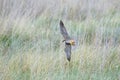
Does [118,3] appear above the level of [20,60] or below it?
above

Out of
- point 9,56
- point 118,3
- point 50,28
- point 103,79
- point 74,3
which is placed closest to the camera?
point 103,79

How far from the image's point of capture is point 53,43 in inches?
171

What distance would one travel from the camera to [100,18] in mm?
5805

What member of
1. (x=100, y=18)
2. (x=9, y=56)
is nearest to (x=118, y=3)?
(x=100, y=18)

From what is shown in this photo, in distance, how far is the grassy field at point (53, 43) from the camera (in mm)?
3488

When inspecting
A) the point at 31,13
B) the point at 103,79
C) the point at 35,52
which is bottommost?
the point at 103,79

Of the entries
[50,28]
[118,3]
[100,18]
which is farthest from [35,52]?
[118,3]

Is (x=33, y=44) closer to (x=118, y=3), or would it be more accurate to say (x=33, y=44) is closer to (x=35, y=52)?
(x=35, y=52)

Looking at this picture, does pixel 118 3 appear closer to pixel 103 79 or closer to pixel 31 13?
pixel 31 13

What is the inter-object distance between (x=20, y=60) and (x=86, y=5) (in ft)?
10.8

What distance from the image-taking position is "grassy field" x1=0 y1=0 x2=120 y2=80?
3488 mm

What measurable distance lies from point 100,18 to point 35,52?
221 centimetres

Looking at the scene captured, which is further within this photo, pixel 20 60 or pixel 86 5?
pixel 86 5

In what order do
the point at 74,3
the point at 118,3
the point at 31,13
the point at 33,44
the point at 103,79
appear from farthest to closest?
the point at 118,3
the point at 74,3
the point at 31,13
the point at 33,44
the point at 103,79
